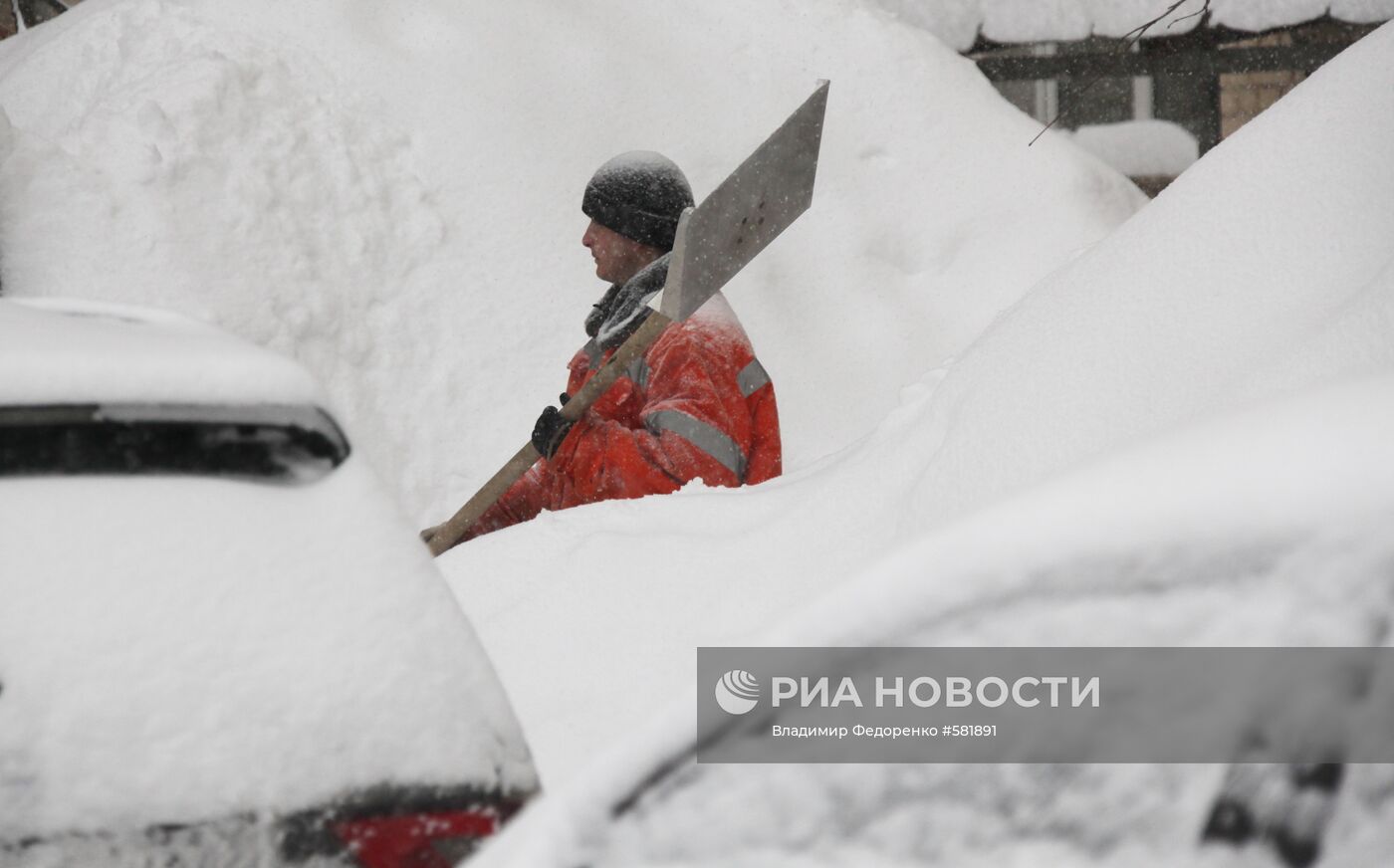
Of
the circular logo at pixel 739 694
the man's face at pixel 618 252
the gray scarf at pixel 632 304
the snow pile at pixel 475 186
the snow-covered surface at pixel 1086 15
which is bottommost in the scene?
the circular logo at pixel 739 694

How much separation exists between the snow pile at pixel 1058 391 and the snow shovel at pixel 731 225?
113cm

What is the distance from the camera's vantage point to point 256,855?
3.87 ft

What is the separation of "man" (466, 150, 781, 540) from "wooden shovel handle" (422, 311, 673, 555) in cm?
6

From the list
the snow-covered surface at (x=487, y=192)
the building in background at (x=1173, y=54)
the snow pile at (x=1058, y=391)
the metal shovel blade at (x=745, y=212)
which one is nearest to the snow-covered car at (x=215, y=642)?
the snow pile at (x=1058, y=391)

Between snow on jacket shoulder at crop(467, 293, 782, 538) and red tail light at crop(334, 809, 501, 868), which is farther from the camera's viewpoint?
snow on jacket shoulder at crop(467, 293, 782, 538)

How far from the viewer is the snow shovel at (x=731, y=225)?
10.9 feet

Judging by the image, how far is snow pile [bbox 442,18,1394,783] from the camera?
1.73 meters

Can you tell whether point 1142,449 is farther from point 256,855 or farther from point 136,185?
point 136,185

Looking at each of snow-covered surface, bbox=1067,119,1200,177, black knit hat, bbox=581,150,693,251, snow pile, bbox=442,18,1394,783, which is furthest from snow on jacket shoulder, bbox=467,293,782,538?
snow-covered surface, bbox=1067,119,1200,177

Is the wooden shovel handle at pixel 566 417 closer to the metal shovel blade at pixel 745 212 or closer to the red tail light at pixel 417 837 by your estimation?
the metal shovel blade at pixel 745 212

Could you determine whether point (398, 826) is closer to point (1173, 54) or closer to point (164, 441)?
point (164, 441)

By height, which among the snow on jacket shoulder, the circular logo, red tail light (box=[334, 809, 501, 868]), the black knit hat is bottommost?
red tail light (box=[334, 809, 501, 868])

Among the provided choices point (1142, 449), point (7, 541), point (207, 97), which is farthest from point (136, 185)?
point (1142, 449)

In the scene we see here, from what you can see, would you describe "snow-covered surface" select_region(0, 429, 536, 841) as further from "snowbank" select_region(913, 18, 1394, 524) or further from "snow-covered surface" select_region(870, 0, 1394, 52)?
"snow-covered surface" select_region(870, 0, 1394, 52)
